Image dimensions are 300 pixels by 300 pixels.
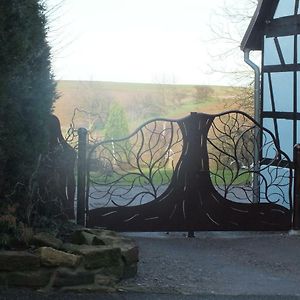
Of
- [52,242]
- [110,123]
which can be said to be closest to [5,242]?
[52,242]

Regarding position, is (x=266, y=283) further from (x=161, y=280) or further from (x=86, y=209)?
(x=86, y=209)

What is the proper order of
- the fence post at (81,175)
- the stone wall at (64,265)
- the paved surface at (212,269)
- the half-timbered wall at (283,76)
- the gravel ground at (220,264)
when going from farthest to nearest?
the half-timbered wall at (283,76) < the fence post at (81,175) < the gravel ground at (220,264) < the paved surface at (212,269) < the stone wall at (64,265)

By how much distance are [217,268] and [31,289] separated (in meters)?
2.35

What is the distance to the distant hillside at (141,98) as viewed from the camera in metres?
28.5

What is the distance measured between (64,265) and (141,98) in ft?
86.8

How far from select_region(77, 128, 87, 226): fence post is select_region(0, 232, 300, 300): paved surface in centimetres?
91

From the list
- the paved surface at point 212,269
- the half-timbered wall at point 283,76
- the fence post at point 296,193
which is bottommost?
the paved surface at point 212,269

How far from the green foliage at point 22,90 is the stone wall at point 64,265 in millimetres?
761

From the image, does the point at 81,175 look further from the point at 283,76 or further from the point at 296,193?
the point at 283,76

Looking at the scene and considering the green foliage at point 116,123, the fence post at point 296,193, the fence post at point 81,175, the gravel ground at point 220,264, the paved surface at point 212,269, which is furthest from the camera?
the green foliage at point 116,123

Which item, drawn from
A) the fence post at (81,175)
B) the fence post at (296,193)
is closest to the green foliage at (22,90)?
the fence post at (81,175)

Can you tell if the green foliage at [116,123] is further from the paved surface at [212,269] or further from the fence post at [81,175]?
the fence post at [81,175]

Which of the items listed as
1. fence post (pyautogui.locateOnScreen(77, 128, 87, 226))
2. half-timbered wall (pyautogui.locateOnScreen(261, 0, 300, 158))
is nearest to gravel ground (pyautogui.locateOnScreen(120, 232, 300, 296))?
fence post (pyautogui.locateOnScreen(77, 128, 87, 226))

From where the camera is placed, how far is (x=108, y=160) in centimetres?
853
